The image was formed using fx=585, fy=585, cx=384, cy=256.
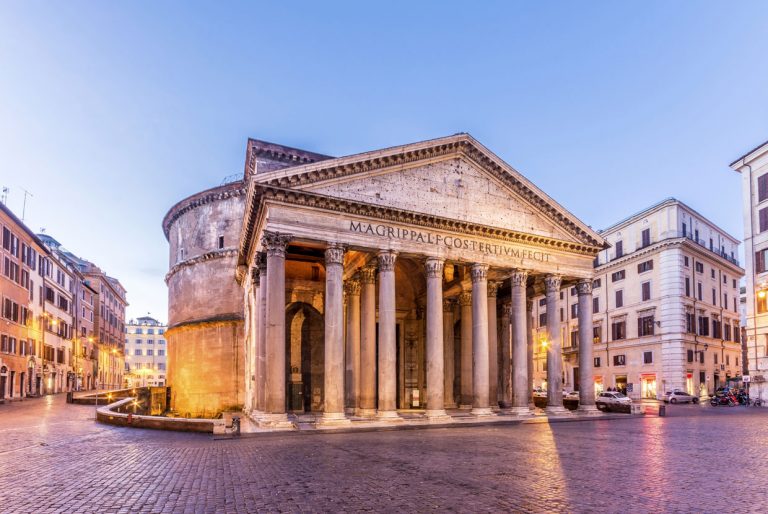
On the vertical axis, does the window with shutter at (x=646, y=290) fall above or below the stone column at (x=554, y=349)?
above

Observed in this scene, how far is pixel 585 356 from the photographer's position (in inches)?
1193

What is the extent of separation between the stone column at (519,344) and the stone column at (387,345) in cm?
673

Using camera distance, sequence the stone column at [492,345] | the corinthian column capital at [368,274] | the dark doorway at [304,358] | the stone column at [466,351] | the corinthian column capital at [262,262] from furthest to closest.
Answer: the stone column at [492,345]
the stone column at [466,351]
the dark doorway at [304,358]
the corinthian column capital at [368,274]
the corinthian column capital at [262,262]

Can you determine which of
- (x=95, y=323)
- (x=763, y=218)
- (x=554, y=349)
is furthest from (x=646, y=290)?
(x=95, y=323)

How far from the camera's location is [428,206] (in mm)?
26156

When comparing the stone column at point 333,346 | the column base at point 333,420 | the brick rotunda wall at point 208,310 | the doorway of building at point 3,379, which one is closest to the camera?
the column base at point 333,420

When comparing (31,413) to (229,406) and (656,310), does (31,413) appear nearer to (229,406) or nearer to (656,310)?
(229,406)

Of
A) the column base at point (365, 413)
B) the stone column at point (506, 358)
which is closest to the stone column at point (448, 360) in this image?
the stone column at point (506, 358)

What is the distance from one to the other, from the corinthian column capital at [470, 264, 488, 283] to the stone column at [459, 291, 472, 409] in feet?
14.6

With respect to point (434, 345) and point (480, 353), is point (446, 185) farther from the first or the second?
point (480, 353)

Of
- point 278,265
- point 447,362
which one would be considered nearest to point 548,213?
point 447,362

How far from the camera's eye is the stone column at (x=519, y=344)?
27.6 m

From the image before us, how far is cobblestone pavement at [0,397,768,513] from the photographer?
9648 millimetres

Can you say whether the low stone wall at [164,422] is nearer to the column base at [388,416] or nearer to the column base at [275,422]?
the column base at [275,422]
